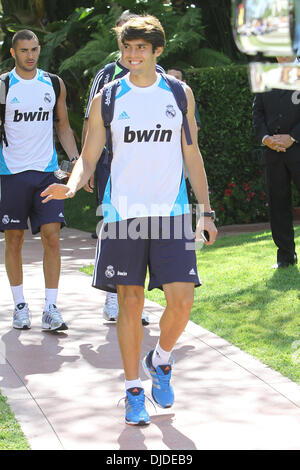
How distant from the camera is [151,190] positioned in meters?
4.57

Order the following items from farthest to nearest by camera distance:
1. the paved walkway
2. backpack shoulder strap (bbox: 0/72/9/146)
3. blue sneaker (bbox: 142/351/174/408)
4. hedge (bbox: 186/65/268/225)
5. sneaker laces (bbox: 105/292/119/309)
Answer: hedge (bbox: 186/65/268/225), sneaker laces (bbox: 105/292/119/309), backpack shoulder strap (bbox: 0/72/9/146), blue sneaker (bbox: 142/351/174/408), the paved walkway

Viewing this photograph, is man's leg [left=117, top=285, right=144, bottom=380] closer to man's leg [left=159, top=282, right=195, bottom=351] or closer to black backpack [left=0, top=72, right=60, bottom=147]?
man's leg [left=159, top=282, right=195, bottom=351]

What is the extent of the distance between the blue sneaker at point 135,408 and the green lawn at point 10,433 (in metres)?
0.58

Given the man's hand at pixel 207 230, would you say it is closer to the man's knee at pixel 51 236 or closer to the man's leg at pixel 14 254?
the man's knee at pixel 51 236

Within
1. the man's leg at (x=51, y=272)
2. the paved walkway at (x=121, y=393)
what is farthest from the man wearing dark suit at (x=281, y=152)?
the man's leg at (x=51, y=272)

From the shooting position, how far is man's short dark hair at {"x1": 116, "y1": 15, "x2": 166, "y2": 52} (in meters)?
4.52

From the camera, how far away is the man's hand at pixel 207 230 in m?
4.71

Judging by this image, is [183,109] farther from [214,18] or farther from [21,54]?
[214,18]

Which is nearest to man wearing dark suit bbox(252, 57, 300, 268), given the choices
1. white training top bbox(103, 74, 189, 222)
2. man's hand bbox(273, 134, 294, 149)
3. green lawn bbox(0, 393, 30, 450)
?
man's hand bbox(273, 134, 294, 149)

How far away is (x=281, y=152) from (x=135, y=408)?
4.16 m

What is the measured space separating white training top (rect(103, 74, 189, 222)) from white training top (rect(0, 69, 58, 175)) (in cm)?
208

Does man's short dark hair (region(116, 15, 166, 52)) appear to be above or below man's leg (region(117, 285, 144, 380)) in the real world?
above

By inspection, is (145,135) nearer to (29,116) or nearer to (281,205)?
(29,116)
